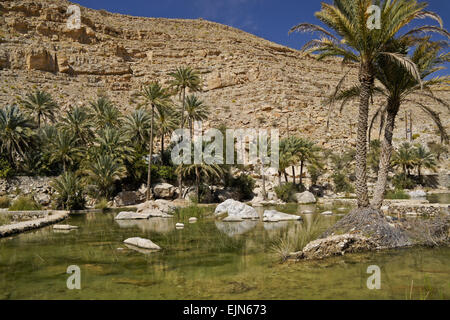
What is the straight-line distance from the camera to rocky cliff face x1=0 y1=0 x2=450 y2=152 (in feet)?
173

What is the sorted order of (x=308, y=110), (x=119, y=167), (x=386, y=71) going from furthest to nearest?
1. (x=308, y=110)
2. (x=119, y=167)
3. (x=386, y=71)

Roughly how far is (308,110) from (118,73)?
39438mm

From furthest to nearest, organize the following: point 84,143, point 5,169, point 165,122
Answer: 1. point 84,143
2. point 165,122
3. point 5,169

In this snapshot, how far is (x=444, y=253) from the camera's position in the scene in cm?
790

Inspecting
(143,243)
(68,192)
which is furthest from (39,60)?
(143,243)

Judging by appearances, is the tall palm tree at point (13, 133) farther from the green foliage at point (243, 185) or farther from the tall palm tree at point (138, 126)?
the green foliage at point (243, 185)

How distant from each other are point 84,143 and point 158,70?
134ft

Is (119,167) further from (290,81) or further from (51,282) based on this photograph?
(290,81)

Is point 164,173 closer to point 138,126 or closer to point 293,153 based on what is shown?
point 138,126

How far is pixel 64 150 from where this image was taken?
93.6 feet

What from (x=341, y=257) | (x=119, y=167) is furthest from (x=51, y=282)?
(x=119, y=167)

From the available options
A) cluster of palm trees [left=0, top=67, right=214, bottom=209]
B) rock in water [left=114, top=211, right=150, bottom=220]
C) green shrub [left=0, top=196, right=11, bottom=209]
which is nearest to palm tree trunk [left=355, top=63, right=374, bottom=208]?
rock in water [left=114, top=211, right=150, bottom=220]

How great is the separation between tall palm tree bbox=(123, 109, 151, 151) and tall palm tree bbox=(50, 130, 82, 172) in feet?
20.9

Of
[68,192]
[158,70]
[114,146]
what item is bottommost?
[68,192]
